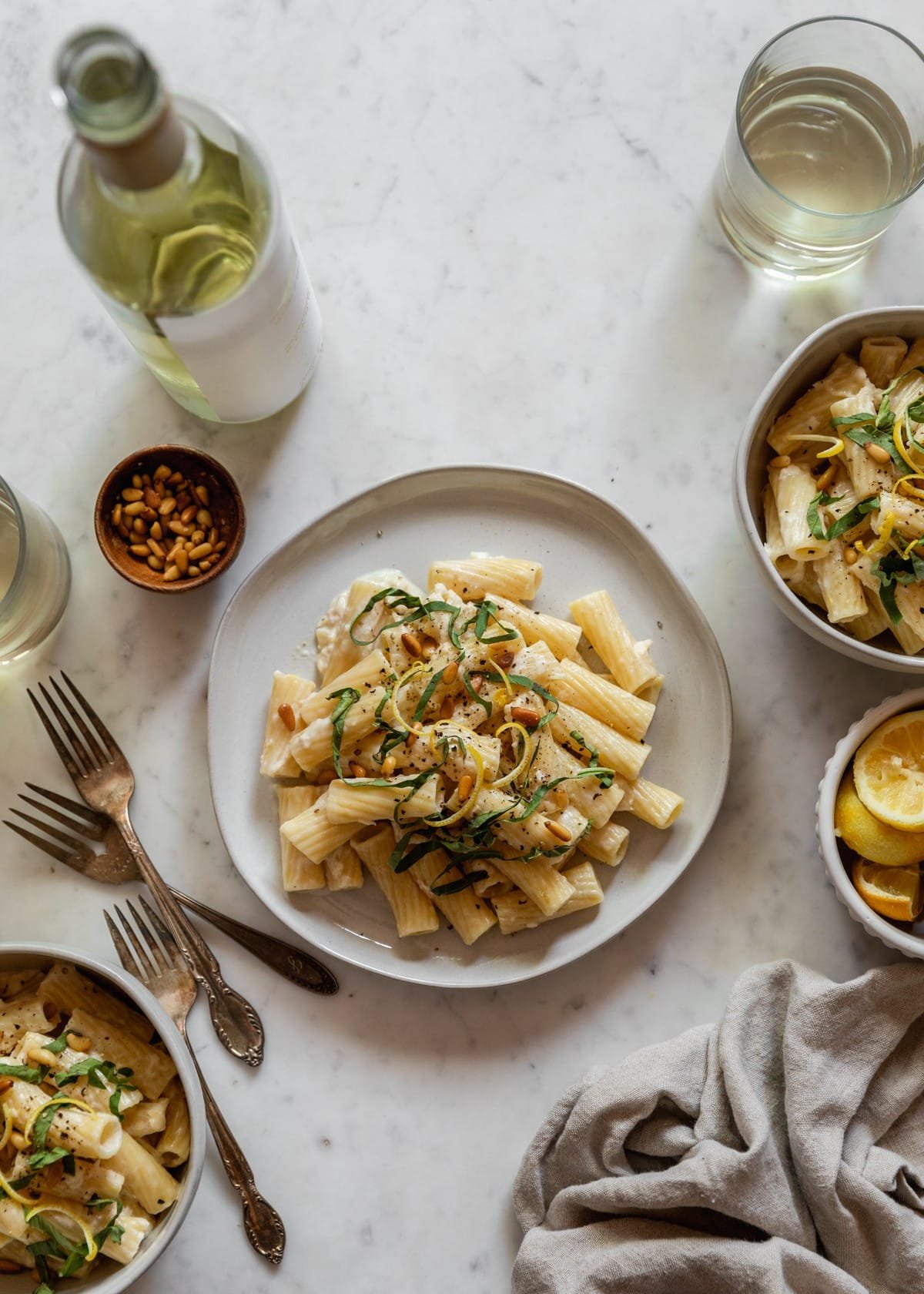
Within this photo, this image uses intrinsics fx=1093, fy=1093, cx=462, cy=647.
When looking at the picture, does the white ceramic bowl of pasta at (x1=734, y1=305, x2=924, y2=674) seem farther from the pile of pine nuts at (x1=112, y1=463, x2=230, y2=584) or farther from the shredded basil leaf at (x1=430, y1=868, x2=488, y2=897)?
the pile of pine nuts at (x1=112, y1=463, x2=230, y2=584)

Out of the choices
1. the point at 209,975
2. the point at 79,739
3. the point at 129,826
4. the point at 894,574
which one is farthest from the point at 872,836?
the point at 79,739

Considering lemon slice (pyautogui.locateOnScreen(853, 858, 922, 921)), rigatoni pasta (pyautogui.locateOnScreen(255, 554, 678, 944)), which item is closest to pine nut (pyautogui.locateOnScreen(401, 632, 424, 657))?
rigatoni pasta (pyautogui.locateOnScreen(255, 554, 678, 944))

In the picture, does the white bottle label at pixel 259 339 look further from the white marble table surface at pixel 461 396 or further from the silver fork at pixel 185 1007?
the silver fork at pixel 185 1007

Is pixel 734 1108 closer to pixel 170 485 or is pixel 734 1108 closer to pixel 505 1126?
pixel 505 1126

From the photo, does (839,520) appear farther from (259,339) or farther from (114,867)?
(114,867)

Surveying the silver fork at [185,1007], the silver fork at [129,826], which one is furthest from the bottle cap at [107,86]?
the silver fork at [185,1007]

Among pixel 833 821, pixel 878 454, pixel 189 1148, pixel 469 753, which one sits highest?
pixel 878 454
